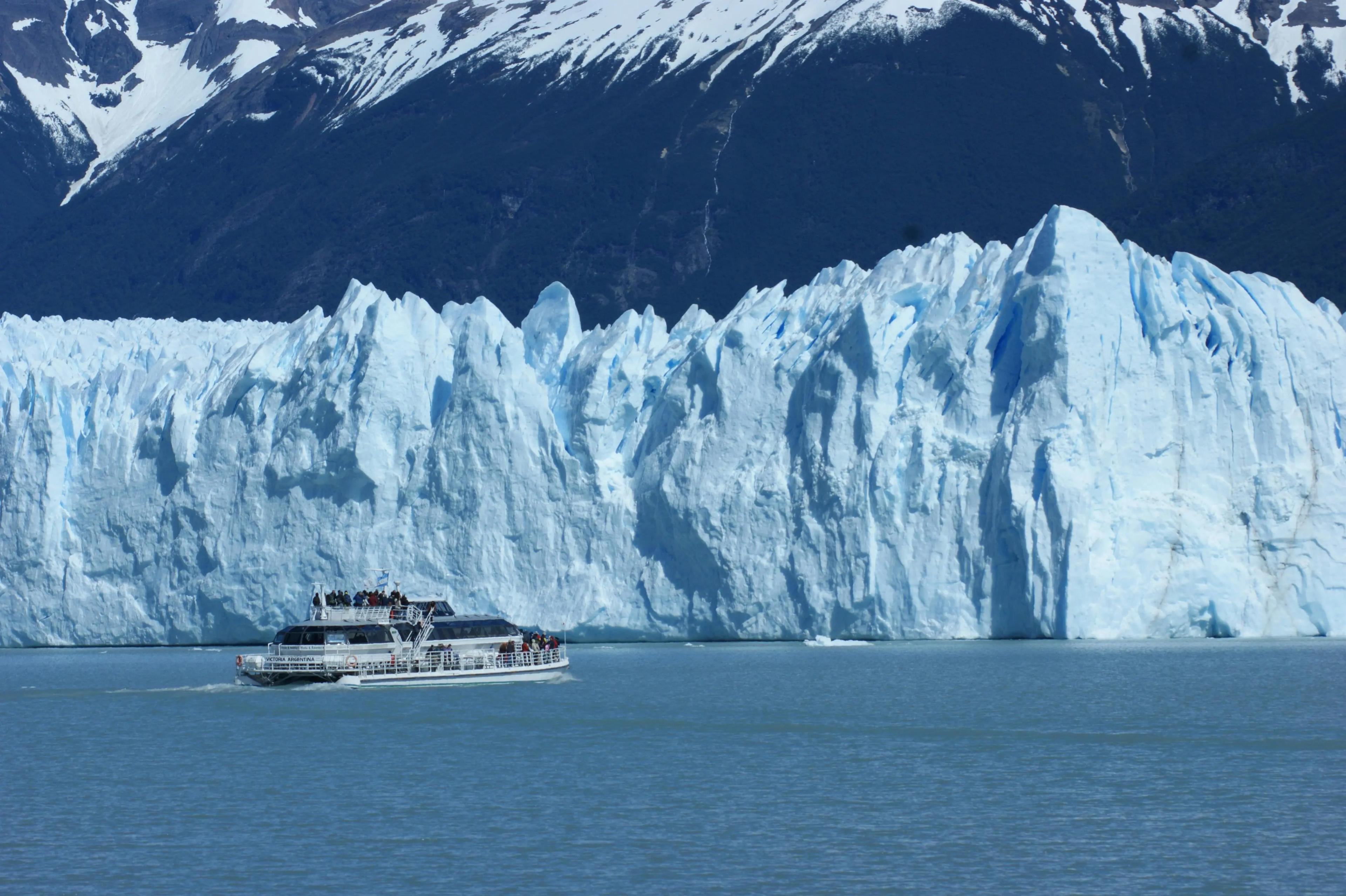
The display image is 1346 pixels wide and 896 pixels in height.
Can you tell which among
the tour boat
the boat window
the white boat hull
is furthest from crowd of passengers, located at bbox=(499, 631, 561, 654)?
the boat window

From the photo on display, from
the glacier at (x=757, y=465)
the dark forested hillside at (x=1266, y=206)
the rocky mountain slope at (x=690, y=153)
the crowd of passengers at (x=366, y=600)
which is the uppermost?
the rocky mountain slope at (x=690, y=153)

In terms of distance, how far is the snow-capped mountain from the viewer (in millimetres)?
78812

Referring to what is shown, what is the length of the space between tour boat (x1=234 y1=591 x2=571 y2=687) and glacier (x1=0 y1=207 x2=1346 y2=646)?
4474 mm

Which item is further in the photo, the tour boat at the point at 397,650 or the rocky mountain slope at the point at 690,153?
the rocky mountain slope at the point at 690,153

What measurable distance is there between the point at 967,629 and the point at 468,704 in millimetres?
9830

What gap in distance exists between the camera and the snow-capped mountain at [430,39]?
78812 millimetres

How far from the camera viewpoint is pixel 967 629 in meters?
31.5

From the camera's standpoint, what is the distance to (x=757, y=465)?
33.3 metres

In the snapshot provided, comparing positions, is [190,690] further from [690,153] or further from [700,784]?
[690,153]

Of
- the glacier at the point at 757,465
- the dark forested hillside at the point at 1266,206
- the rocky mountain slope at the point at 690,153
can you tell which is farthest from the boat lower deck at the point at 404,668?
the rocky mountain slope at the point at 690,153

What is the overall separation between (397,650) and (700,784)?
1146 cm

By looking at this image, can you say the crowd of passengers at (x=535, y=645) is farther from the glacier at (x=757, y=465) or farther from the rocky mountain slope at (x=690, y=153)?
the rocky mountain slope at (x=690, y=153)

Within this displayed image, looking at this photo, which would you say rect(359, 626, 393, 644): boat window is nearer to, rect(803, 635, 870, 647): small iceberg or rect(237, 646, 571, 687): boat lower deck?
rect(237, 646, 571, 687): boat lower deck

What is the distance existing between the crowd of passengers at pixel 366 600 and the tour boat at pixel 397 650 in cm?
2
